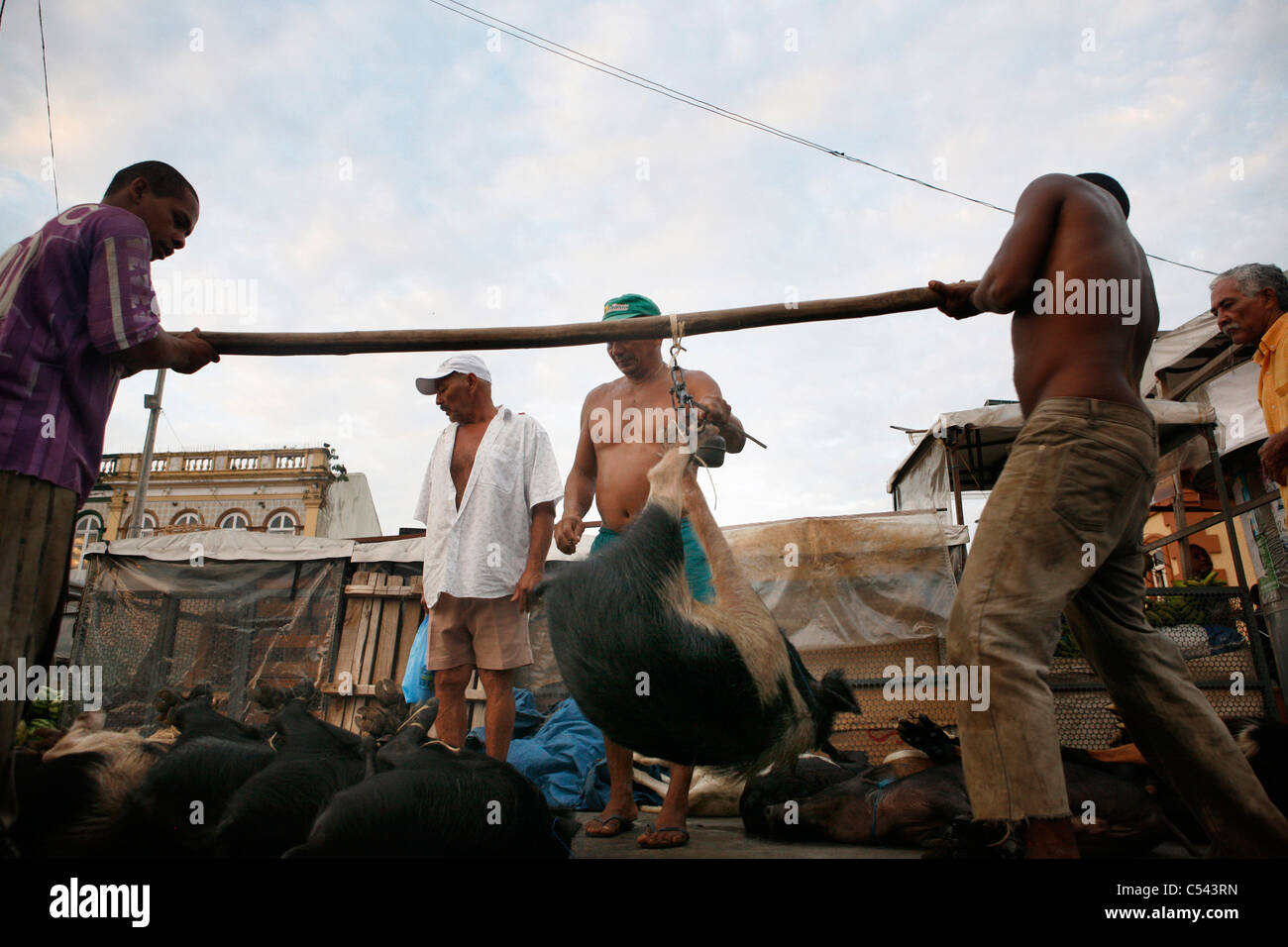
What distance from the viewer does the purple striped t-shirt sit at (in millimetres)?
2344

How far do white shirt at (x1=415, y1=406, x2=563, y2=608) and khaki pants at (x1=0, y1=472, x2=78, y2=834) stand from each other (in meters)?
1.77

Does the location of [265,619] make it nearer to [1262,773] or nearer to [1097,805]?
[1097,805]

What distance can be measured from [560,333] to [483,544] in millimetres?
1399

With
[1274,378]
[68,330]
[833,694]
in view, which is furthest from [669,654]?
[1274,378]

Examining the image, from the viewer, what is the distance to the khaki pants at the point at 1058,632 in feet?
6.67

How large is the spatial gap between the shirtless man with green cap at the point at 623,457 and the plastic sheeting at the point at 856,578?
2.57m

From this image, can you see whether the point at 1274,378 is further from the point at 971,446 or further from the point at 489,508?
the point at 971,446

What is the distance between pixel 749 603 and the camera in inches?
91.9

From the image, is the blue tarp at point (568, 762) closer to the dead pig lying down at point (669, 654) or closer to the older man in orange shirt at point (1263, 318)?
the dead pig lying down at point (669, 654)

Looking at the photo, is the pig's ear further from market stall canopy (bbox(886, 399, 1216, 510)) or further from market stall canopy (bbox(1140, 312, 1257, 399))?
market stall canopy (bbox(1140, 312, 1257, 399))

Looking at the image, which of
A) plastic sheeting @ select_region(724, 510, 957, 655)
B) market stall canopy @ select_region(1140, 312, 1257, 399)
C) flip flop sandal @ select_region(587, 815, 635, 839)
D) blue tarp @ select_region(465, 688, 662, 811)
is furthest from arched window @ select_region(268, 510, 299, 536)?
flip flop sandal @ select_region(587, 815, 635, 839)

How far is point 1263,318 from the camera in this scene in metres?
3.87

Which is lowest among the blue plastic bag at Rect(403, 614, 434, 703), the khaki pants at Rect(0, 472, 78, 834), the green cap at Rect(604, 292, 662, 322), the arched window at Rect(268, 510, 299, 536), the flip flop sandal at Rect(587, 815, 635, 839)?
the flip flop sandal at Rect(587, 815, 635, 839)
